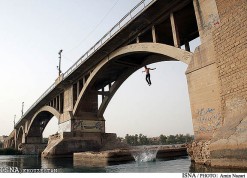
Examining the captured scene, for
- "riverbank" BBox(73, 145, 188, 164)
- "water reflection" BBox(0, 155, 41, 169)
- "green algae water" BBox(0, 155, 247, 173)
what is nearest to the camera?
"green algae water" BBox(0, 155, 247, 173)

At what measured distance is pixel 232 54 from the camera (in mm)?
9203

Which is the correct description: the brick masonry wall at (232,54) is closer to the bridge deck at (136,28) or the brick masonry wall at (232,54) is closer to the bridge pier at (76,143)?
the bridge deck at (136,28)

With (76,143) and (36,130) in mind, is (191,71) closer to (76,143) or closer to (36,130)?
(76,143)

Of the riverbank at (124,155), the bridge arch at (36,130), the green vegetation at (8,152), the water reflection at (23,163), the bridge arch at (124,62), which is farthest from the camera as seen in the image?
the bridge arch at (36,130)

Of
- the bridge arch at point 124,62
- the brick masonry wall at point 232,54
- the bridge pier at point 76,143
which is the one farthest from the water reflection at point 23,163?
the brick masonry wall at point 232,54

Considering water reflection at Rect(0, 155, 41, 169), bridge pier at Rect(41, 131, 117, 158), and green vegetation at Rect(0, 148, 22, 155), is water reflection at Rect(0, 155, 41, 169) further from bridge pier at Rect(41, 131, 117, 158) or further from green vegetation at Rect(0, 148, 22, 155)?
green vegetation at Rect(0, 148, 22, 155)

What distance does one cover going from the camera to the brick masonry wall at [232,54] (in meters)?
8.62

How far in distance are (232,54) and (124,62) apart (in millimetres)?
13971

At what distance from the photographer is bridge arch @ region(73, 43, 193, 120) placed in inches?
550

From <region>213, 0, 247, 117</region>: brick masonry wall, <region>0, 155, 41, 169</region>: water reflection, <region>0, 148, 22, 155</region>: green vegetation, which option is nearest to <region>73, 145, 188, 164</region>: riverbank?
<region>0, 155, 41, 169</region>: water reflection

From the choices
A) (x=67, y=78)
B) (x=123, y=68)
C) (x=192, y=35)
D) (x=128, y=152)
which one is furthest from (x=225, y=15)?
(x=67, y=78)

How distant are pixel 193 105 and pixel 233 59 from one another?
2783 millimetres

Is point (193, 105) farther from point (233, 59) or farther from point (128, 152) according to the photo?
point (128, 152)

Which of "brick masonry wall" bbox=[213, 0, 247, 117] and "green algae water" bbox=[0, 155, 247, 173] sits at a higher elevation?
"brick masonry wall" bbox=[213, 0, 247, 117]
